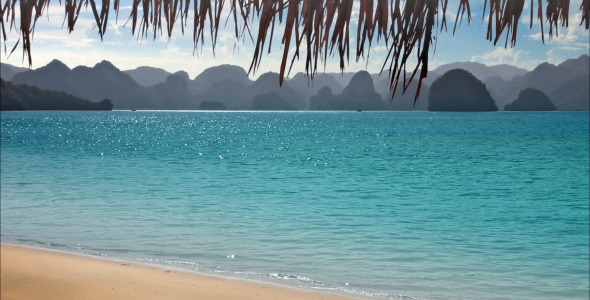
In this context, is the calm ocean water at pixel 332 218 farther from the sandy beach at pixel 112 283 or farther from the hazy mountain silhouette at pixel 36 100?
the hazy mountain silhouette at pixel 36 100

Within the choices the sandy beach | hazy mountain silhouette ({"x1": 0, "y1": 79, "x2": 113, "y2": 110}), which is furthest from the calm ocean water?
hazy mountain silhouette ({"x1": 0, "y1": 79, "x2": 113, "y2": 110})

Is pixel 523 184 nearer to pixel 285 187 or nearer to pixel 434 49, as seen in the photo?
pixel 285 187

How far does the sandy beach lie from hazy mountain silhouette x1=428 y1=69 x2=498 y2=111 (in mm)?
167708

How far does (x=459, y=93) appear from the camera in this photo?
17975cm

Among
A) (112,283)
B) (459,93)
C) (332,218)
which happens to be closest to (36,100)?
(459,93)

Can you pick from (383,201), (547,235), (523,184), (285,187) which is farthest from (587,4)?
(523,184)

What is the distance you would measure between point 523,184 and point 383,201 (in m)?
11.1

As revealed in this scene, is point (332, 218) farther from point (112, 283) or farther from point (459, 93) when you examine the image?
point (459, 93)

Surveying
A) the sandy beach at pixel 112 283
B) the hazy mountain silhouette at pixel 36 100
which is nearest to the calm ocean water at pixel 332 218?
the sandy beach at pixel 112 283

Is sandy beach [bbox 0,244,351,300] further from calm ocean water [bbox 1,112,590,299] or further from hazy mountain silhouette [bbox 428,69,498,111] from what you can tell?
hazy mountain silhouette [bbox 428,69,498,111]

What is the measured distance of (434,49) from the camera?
2984mm

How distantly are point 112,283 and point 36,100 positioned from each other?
566 ft

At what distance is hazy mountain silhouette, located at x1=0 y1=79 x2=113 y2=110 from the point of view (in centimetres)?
16200

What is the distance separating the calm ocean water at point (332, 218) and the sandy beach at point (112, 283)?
1.22 meters
